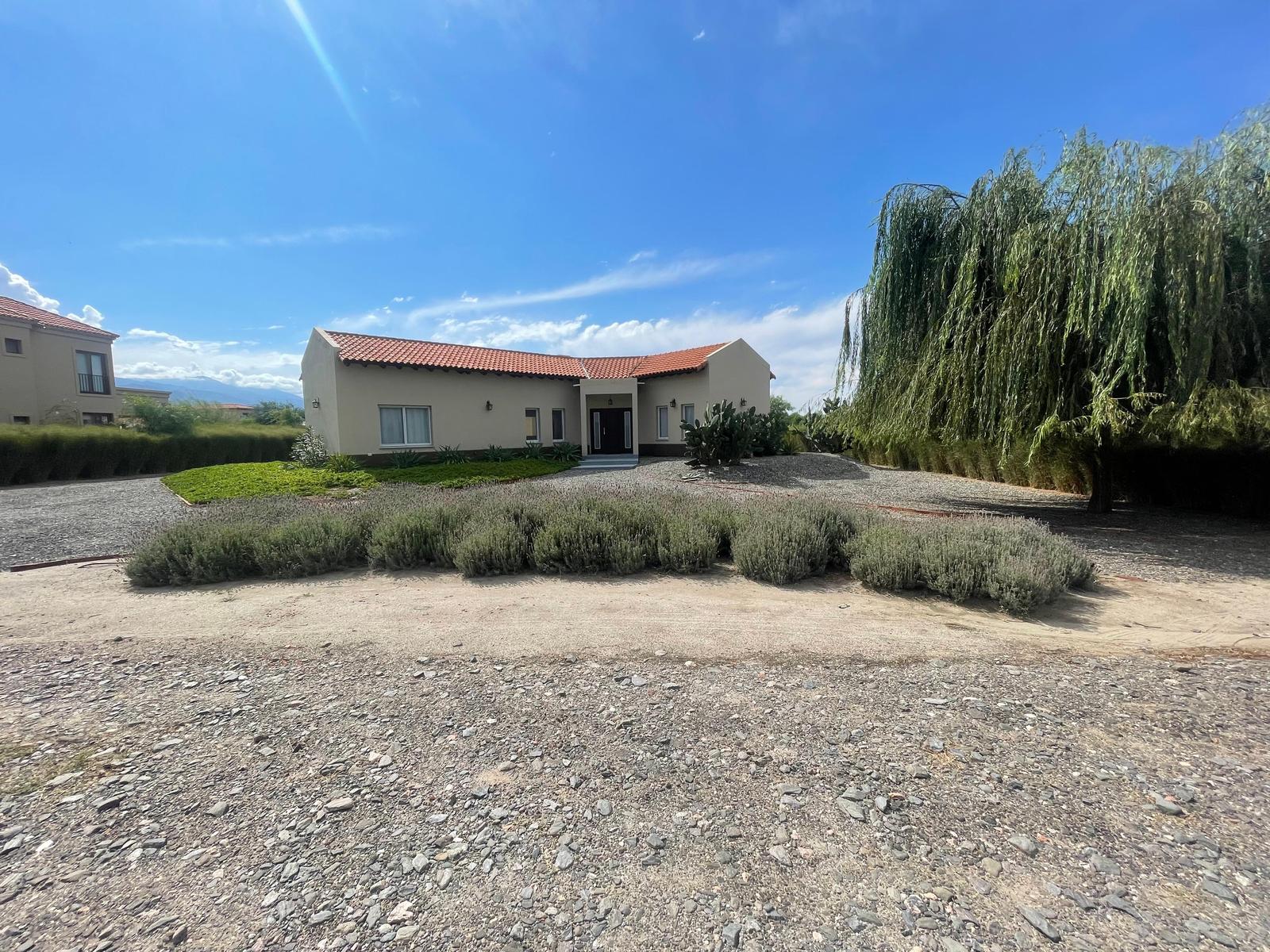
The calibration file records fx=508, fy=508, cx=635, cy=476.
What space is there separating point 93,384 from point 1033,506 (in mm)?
36947

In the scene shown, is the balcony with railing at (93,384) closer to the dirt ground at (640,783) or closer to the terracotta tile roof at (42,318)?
the terracotta tile roof at (42,318)

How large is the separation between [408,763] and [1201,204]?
36.6ft

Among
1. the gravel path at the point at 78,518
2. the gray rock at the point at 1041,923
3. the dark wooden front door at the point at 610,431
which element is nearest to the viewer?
the gray rock at the point at 1041,923

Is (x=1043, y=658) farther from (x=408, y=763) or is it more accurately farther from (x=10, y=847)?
(x=10, y=847)

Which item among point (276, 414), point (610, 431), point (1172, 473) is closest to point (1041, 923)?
point (1172, 473)

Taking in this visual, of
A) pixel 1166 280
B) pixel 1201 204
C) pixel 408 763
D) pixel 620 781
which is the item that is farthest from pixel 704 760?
pixel 1201 204

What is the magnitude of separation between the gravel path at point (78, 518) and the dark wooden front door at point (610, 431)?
14117 mm

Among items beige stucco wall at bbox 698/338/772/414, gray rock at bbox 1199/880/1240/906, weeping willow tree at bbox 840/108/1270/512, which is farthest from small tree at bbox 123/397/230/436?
gray rock at bbox 1199/880/1240/906

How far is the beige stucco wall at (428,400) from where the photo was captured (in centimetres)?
1675

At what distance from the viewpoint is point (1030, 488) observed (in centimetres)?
1423

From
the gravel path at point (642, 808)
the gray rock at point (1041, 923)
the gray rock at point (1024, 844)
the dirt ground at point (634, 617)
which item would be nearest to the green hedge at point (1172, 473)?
the dirt ground at point (634, 617)

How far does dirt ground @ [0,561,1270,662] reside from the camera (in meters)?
4.09

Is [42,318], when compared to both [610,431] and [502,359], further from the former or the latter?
[610,431]

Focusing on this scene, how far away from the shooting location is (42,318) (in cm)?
2245
